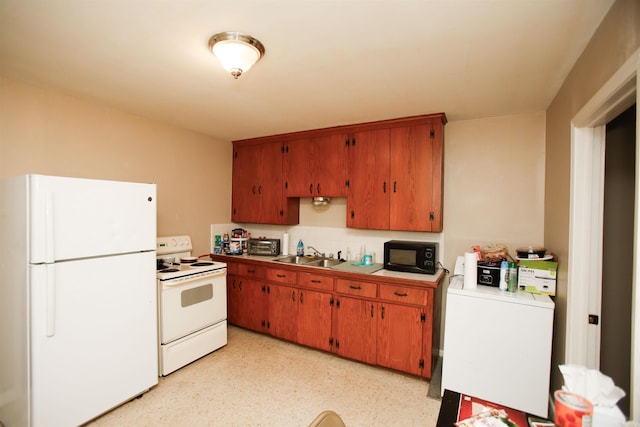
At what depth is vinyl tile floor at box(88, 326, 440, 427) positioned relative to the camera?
2156 mm

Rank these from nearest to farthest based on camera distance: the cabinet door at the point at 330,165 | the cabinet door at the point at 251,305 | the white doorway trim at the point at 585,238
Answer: the white doorway trim at the point at 585,238 → the cabinet door at the point at 330,165 → the cabinet door at the point at 251,305

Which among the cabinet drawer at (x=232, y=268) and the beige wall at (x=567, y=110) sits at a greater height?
the beige wall at (x=567, y=110)

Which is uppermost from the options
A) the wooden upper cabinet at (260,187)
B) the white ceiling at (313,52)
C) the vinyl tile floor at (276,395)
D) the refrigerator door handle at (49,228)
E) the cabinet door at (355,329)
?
the white ceiling at (313,52)

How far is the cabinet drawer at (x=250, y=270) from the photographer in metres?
3.46

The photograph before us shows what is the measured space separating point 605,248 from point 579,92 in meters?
0.96

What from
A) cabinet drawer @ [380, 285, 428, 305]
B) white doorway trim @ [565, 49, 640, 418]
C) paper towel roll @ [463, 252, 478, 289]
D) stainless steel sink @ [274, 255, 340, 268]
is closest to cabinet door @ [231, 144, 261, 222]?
stainless steel sink @ [274, 255, 340, 268]

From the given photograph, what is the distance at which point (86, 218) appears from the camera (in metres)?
2.02

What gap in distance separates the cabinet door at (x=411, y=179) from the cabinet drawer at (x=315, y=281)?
852mm

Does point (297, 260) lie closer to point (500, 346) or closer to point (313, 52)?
point (500, 346)

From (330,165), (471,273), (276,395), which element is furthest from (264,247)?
(471,273)

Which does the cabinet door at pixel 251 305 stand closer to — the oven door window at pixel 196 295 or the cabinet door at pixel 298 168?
the oven door window at pixel 196 295

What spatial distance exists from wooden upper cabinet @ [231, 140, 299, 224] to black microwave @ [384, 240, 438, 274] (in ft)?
4.64

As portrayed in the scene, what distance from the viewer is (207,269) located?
301 cm

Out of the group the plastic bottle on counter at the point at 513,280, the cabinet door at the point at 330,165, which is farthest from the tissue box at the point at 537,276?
the cabinet door at the point at 330,165
